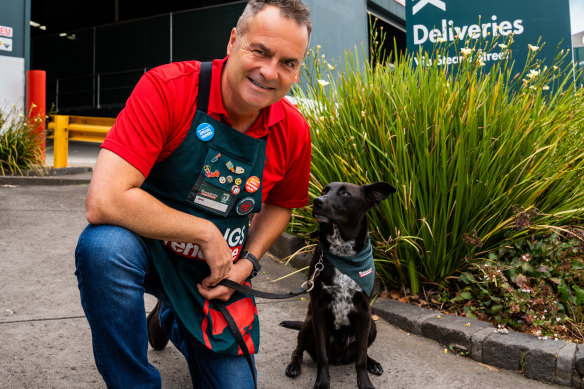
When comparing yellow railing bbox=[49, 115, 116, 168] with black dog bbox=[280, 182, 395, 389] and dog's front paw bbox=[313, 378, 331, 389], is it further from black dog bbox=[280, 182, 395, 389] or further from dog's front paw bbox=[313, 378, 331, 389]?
dog's front paw bbox=[313, 378, 331, 389]

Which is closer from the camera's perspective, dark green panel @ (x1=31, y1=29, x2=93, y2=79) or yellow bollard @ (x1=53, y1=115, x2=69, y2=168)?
yellow bollard @ (x1=53, y1=115, x2=69, y2=168)

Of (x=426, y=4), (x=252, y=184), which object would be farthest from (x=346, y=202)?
(x=426, y=4)

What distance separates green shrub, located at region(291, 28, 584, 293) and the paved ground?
1.99ft

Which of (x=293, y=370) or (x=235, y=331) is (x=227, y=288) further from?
(x=293, y=370)

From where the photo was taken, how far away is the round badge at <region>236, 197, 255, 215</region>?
2.13 metres

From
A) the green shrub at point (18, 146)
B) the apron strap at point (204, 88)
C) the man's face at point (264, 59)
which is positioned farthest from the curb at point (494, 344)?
the green shrub at point (18, 146)

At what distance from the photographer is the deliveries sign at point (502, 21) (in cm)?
598

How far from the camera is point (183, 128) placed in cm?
200

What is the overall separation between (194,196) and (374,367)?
138cm

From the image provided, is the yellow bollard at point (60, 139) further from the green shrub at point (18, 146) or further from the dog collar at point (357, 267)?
the dog collar at point (357, 267)

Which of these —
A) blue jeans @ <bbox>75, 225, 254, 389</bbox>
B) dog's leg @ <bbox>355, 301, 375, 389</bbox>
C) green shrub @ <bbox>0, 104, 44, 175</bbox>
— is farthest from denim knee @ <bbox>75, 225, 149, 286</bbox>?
green shrub @ <bbox>0, 104, 44, 175</bbox>

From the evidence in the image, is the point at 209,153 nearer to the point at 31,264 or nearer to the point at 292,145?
the point at 292,145

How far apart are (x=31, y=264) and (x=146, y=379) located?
226cm

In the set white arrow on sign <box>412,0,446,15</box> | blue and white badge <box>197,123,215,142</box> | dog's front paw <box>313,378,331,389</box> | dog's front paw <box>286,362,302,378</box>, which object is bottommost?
dog's front paw <box>313,378,331,389</box>
